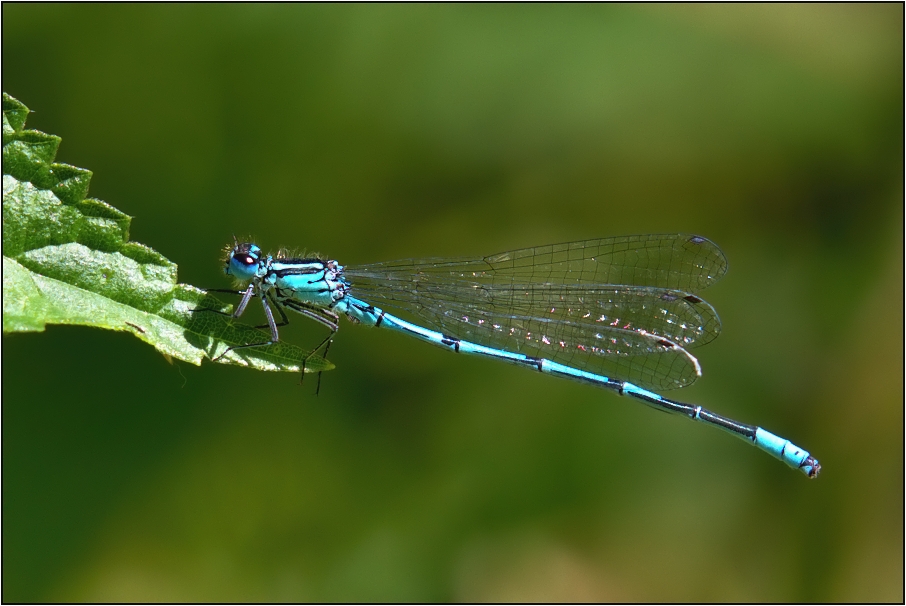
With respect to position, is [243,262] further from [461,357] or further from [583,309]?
[583,309]

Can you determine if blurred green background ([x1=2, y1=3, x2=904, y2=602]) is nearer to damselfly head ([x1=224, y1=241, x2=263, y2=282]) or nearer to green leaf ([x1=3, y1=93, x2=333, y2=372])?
damselfly head ([x1=224, y1=241, x2=263, y2=282])

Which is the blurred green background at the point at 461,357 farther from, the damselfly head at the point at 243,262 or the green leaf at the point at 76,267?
the green leaf at the point at 76,267

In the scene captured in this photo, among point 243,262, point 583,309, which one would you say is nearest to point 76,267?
point 243,262

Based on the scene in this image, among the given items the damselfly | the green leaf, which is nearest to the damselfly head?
the damselfly

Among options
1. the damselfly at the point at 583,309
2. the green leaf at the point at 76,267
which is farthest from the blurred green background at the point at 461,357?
the green leaf at the point at 76,267

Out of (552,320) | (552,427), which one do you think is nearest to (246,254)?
(552,320)
